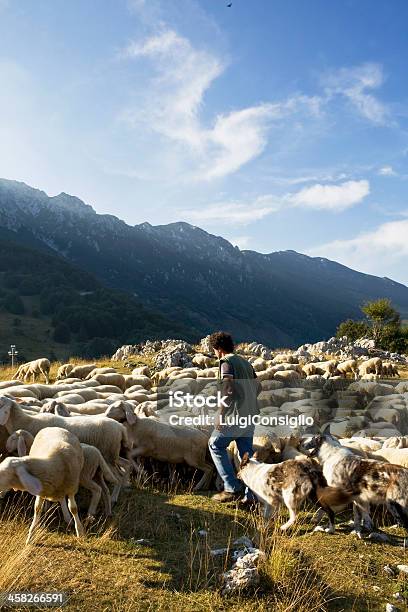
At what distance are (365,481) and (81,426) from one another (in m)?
4.65

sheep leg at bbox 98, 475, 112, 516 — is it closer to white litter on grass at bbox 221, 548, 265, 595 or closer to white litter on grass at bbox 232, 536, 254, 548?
white litter on grass at bbox 232, 536, 254, 548

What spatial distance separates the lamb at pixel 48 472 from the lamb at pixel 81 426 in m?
1.35

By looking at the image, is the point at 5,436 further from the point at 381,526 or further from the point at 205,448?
the point at 381,526

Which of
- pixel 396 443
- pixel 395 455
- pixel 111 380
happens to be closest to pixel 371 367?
pixel 111 380

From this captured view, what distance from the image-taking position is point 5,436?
25.4 feet

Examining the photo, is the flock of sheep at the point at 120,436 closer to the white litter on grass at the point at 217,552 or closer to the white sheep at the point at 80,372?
the white litter on grass at the point at 217,552

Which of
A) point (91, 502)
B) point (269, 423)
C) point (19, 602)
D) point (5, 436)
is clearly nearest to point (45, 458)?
point (91, 502)

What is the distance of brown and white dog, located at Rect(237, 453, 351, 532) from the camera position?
19.8 feet

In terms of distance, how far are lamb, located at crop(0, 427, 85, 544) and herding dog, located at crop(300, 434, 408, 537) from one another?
11.7 ft

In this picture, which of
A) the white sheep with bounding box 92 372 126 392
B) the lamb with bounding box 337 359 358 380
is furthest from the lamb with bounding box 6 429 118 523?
the lamb with bounding box 337 359 358 380

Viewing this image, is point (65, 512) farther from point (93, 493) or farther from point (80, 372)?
point (80, 372)

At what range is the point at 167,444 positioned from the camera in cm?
874

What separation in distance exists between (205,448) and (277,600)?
436 centimetres

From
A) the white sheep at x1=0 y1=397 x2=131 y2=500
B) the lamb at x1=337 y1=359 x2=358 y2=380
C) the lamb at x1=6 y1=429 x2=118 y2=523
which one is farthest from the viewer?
the lamb at x1=337 y1=359 x2=358 y2=380
